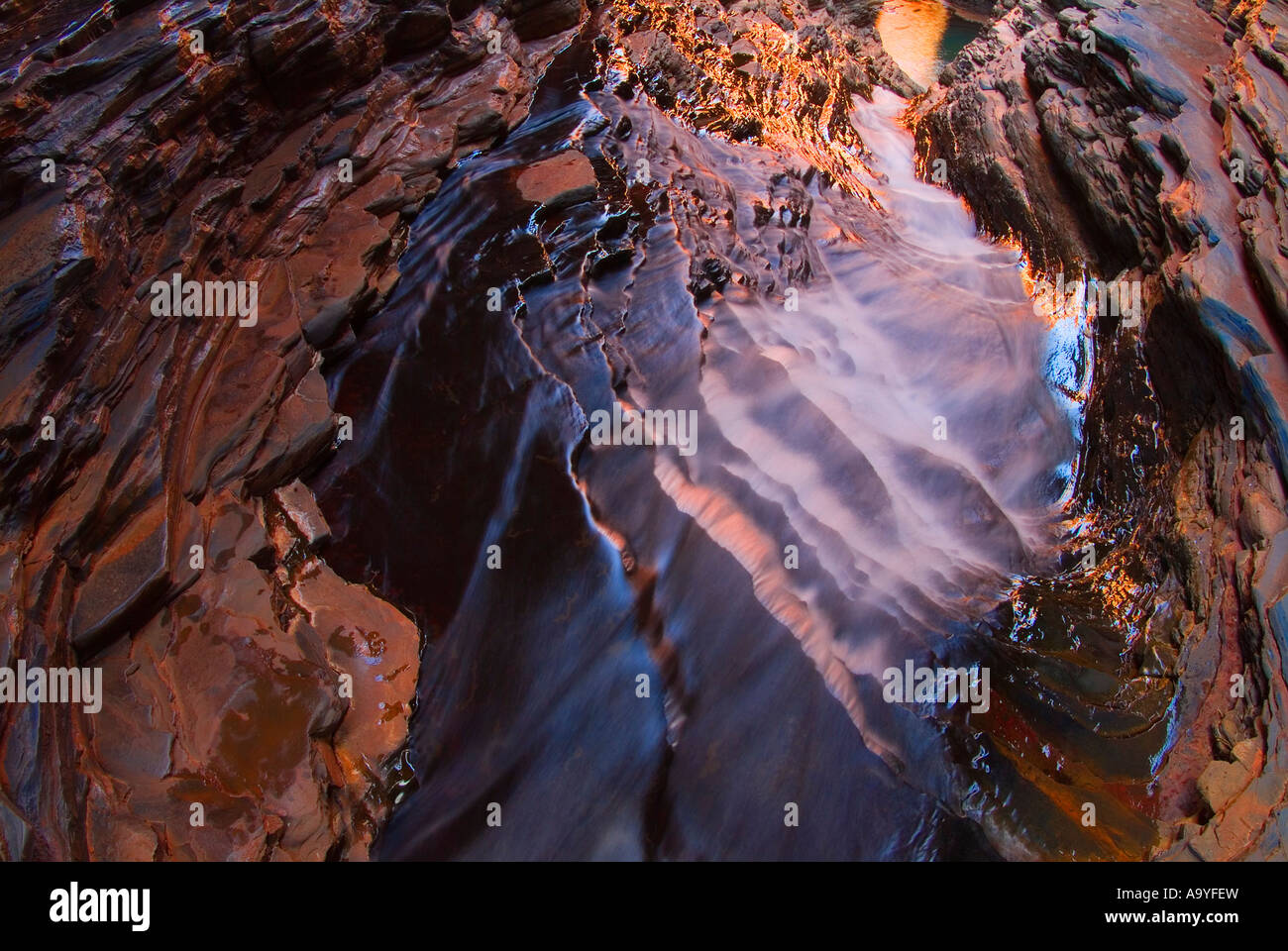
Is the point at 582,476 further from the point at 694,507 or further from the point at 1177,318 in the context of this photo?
the point at 1177,318

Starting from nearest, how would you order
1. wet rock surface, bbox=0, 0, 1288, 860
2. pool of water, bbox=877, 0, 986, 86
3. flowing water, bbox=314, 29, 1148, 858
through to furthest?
wet rock surface, bbox=0, 0, 1288, 860 → flowing water, bbox=314, 29, 1148, 858 → pool of water, bbox=877, 0, 986, 86

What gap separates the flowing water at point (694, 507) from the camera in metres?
3.17

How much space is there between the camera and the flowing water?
10.4 feet

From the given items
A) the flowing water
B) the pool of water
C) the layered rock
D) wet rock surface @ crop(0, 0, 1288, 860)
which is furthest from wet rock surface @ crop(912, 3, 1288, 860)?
the layered rock

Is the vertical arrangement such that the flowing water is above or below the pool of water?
below

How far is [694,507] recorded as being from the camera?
394 cm

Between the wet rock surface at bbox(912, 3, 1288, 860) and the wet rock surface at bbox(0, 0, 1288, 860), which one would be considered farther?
the wet rock surface at bbox(912, 3, 1288, 860)

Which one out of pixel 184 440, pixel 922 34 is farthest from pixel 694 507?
pixel 922 34

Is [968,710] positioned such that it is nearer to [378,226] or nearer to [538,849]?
[538,849]

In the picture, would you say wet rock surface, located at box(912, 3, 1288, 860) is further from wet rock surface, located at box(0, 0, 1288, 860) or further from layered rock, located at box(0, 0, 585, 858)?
layered rock, located at box(0, 0, 585, 858)

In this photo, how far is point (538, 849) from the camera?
3.04m

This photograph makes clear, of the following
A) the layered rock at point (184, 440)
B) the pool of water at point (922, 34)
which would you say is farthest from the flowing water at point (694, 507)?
the pool of water at point (922, 34)
